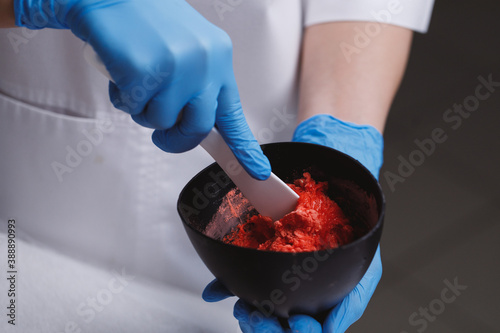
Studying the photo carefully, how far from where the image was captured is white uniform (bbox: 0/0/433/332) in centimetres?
85

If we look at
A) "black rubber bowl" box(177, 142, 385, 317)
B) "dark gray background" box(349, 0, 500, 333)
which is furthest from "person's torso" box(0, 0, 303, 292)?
"dark gray background" box(349, 0, 500, 333)

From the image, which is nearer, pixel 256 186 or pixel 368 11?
pixel 256 186

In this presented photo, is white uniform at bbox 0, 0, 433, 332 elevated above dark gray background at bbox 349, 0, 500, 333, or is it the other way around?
white uniform at bbox 0, 0, 433, 332

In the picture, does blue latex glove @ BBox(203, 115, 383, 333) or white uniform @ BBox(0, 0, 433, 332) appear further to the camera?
white uniform @ BBox(0, 0, 433, 332)

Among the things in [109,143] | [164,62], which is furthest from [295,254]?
[109,143]

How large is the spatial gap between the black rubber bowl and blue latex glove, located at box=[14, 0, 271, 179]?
0.08m

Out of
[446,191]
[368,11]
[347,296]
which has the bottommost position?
[446,191]

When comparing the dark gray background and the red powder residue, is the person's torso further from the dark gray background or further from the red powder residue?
the dark gray background

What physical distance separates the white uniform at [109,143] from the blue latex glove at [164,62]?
272 millimetres

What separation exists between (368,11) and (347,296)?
1.76 ft

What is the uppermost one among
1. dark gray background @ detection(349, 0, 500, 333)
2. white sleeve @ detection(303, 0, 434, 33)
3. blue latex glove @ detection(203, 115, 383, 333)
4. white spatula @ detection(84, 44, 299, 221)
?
white sleeve @ detection(303, 0, 434, 33)

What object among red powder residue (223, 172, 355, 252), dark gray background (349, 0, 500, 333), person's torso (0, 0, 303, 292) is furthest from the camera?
dark gray background (349, 0, 500, 333)

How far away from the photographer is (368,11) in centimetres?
89

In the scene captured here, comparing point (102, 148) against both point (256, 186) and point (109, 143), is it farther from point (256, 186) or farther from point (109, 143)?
point (256, 186)
